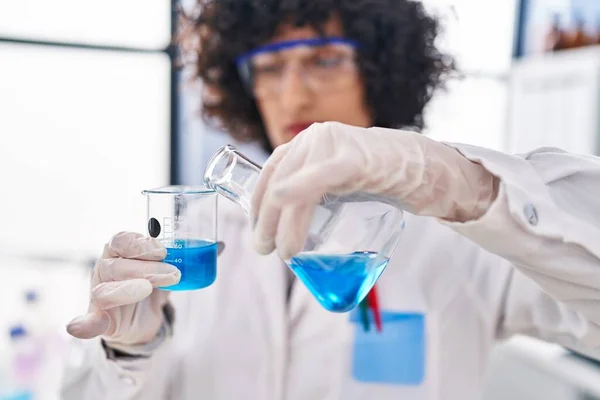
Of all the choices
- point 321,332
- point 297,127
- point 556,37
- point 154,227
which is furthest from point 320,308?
point 556,37

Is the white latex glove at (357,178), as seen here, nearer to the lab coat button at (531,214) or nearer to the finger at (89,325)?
the lab coat button at (531,214)

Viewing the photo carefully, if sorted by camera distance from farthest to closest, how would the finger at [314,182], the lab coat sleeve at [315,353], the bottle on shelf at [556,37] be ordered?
the bottle on shelf at [556,37] → the lab coat sleeve at [315,353] → the finger at [314,182]

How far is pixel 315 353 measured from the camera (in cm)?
97

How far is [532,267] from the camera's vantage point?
601mm

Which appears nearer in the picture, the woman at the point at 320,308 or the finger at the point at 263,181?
the finger at the point at 263,181

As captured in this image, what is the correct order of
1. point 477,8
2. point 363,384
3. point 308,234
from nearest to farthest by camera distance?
point 308,234 → point 363,384 → point 477,8

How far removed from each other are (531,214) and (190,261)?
0.40 meters

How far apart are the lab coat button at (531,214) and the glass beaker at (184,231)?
0.36 metres

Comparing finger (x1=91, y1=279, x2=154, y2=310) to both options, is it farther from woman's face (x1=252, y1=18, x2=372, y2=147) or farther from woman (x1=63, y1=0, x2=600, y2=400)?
woman's face (x1=252, y1=18, x2=372, y2=147)

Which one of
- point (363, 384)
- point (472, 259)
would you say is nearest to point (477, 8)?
→ point (472, 259)

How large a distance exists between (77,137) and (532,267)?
1529mm

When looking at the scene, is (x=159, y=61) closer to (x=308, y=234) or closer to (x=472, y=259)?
(x=472, y=259)

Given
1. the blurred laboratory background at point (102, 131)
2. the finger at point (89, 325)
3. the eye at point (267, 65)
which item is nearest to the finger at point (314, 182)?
the finger at point (89, 325)

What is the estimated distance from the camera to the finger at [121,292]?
0.59 metres
